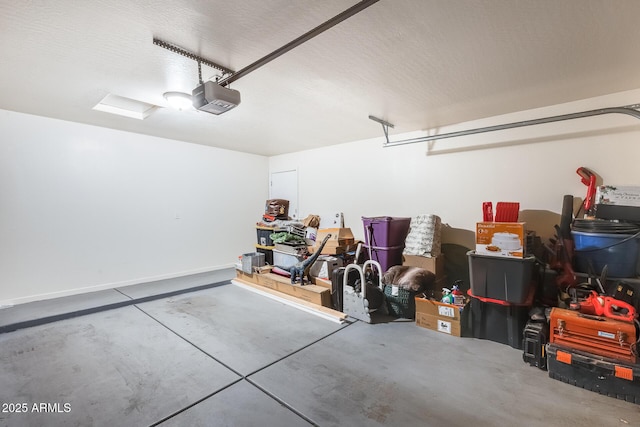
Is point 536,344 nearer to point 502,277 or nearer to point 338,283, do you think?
point 502,277

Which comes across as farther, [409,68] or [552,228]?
[552,228]

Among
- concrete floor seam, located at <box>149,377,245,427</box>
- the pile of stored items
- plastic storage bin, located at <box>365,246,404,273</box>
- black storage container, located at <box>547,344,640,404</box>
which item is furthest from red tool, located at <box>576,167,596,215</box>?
concrete floor seam, located at <box>149,377,245,427</box>

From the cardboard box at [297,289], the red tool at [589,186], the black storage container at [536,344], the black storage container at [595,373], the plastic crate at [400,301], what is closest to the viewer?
the black storage container at [595,373]

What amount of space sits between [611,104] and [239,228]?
20.1ft

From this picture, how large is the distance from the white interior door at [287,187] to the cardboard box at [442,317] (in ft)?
11.9

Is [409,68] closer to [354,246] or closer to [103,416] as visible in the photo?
[354,246]

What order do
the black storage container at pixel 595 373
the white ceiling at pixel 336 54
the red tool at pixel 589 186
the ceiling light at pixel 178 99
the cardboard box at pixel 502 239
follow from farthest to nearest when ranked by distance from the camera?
1. the ceiling light at pixel 178 99
2. the red tool at pixel 589 186
3. the cardboard box at pixel 502 239
4. the black storage container at pixel 595 373
5. the white ceiling at pixel 336 54

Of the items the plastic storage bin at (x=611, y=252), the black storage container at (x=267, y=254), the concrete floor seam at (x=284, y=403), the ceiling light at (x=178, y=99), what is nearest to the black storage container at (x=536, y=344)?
the plastic storage bin at (x=611, y=252)

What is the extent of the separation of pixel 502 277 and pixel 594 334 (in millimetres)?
710

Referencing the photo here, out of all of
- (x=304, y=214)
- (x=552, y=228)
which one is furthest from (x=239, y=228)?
(x=552, y=228)

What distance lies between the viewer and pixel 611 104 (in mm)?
2943

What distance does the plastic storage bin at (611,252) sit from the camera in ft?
8.13

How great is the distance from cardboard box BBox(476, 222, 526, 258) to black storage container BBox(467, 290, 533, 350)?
1.56 feet

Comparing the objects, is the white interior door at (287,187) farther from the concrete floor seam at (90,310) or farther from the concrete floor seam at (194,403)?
the concrete floor seam at (194,403)
